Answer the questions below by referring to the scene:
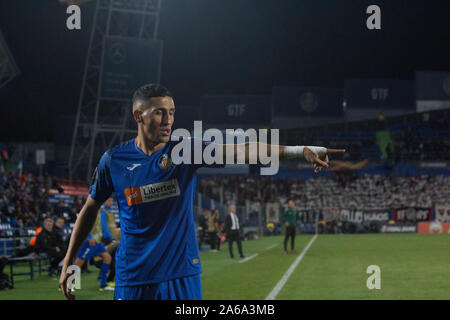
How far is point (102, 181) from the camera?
4184 mm

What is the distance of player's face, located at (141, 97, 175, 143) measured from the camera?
3.84 meters

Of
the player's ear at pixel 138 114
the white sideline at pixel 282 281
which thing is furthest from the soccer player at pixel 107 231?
the player's ear at pixel 138 114

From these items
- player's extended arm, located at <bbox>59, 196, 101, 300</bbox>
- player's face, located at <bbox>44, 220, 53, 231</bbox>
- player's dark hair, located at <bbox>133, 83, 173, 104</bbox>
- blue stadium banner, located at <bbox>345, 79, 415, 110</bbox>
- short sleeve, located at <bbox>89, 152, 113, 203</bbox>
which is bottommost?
player's face, located at <bbox>44, 220, 53, 231</bbox>

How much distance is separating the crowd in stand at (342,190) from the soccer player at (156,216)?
43644 millimetres

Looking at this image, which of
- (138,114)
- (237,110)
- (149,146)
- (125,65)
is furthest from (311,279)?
(237,110)

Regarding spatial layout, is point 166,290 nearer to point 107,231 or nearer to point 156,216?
point 156,216

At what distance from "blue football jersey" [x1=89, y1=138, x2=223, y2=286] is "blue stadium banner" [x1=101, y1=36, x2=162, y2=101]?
103 ft

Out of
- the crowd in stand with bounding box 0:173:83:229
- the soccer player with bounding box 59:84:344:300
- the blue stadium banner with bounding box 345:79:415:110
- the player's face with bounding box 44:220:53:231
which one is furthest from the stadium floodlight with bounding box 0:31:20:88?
the soccer player with bounding box 59:84:344:300

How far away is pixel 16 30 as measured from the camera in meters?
46.8

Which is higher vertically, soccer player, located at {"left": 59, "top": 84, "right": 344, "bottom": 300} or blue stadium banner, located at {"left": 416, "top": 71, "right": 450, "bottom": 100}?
blue stadium banner, located at {"left": 416, "top": 71, "right": 450, "bottom": 100}

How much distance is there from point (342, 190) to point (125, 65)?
24956mm

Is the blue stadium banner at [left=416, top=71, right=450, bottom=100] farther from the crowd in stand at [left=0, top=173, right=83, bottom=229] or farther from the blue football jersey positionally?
the blue football jersey

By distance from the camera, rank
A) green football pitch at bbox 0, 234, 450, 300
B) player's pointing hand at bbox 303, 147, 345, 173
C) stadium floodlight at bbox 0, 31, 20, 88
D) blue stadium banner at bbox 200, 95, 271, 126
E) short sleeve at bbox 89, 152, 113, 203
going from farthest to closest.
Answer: blue stadium banner at bbox 200, 95, 271, 126 → stadium floodlight at bbox 0, 31, 20, 88 → green football pitch at bbox 0, 234, 450, 300 → short sleeve at bbox 89, 152, 113, 203 → player's pointing hand at bbox 303, 147, 345, 173

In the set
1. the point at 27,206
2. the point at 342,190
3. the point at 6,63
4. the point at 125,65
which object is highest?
the point at 6,63
